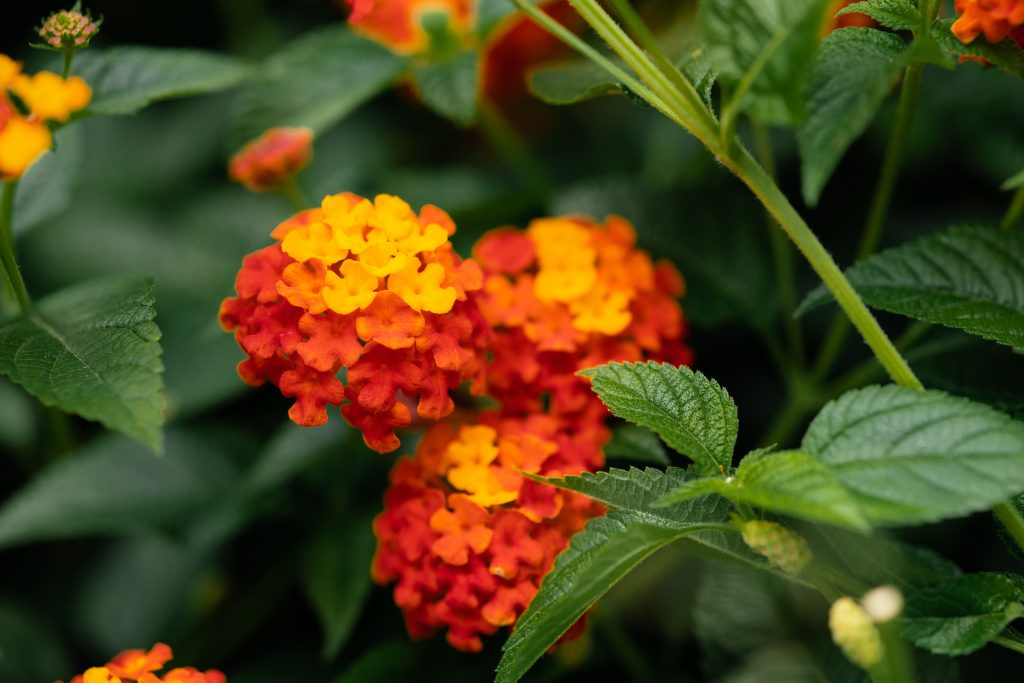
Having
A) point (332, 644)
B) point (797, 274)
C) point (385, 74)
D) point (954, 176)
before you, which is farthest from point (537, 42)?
point (332, 644)

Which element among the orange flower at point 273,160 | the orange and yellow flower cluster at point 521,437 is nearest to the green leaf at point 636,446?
the orange and yellow flower cluster at point 521,437

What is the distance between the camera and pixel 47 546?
58.6 inches

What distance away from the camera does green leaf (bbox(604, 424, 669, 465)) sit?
96 centimetres

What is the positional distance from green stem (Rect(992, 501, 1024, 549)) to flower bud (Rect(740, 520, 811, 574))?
0.16m

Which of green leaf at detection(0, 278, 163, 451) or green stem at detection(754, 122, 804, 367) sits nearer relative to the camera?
green leaf at detection(0, 278, 163, 451)

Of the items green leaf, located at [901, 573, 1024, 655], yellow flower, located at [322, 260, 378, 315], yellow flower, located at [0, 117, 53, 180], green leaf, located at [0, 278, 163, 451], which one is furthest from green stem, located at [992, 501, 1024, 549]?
yellow flower, located at [0, 117, 53, 180]

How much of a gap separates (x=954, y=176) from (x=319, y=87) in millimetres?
913

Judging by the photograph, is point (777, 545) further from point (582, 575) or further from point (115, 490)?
point (115, 490)

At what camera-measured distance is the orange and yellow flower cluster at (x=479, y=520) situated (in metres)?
0.88

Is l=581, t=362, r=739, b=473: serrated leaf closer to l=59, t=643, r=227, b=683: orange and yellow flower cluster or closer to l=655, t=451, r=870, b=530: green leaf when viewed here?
l=655, t=451, r=870, b=530: green leaf

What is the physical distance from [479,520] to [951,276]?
1.53 feet

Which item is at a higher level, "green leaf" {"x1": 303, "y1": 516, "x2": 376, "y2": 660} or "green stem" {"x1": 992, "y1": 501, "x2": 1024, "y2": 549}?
"green stem" {"x1": 992, "y1": 501, "x2": 1024, "y2": 549}

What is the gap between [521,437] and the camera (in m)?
0.93

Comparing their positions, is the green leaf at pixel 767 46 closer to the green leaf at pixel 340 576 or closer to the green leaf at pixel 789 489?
the green leaf at pixel 789 489
